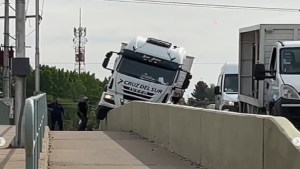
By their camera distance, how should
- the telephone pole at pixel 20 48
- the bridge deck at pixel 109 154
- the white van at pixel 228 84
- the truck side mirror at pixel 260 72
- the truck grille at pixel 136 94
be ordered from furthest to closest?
the white van at pixel 228 84, the truck grille at pixel 136 94, the truck side mirror at pixel 260 72, the telephone pole at pixel 20 48, the bridge deck at pixel 109 154

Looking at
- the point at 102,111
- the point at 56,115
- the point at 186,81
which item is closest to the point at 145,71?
the point at 186,81

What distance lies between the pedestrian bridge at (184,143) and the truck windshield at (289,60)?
9.91 ft

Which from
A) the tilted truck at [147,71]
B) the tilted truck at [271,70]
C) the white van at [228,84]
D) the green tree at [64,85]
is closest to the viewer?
the tilted truck at [271,70]

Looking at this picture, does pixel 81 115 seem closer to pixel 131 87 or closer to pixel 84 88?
pixel 131 87

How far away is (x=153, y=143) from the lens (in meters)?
16.7

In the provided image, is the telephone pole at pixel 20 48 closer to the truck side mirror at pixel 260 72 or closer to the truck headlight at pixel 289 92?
the truck side mirror at pixel 260 72

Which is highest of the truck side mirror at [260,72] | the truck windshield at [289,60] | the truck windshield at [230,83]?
the truck windshield at [289,60]

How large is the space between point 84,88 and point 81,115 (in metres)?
73.9

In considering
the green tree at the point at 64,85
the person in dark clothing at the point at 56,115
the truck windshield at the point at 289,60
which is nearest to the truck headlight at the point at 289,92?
the truck windshield at the point at 289,60

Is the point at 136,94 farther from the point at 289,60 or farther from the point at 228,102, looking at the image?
the point at 289,60

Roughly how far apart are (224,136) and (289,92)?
17.0 ft

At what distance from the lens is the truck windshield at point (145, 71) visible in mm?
26500

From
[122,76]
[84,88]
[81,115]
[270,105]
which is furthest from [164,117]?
[84,88]

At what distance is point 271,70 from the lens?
16453 millimetres
